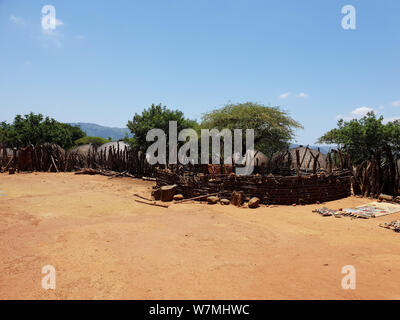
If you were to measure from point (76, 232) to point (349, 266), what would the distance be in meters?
5.74

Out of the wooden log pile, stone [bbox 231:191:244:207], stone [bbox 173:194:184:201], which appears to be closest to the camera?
stone [bbox 231:191:244:207]

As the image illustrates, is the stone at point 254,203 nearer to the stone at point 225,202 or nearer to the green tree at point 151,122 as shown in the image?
the stone at point 225,202

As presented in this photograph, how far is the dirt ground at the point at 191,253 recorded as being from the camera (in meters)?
3.80

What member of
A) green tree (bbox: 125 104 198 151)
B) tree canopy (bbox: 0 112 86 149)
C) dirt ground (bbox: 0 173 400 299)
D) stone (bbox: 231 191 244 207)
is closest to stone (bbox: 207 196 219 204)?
stone (bbox: 231 191 244 207)

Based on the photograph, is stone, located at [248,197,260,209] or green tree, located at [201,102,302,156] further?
green tree, located at [201,102,302,156]

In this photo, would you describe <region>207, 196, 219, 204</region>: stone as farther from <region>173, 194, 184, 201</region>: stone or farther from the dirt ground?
<region>173, 194, 184, 201</region>: stone

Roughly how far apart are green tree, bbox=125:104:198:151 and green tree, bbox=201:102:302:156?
3.68 m

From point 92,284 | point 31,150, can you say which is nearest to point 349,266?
point 92,284

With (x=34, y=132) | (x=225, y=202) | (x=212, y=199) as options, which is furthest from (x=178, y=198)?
(x=34, y=132)

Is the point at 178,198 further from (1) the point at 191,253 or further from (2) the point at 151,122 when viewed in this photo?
(2) the point at 151,122

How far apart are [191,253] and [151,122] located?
48.2ft

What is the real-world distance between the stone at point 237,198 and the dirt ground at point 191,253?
84 centimetres

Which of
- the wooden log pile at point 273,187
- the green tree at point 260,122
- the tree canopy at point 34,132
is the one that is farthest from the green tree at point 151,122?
the tree canopy at point 34,132

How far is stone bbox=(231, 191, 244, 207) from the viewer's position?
9875 millimetres
